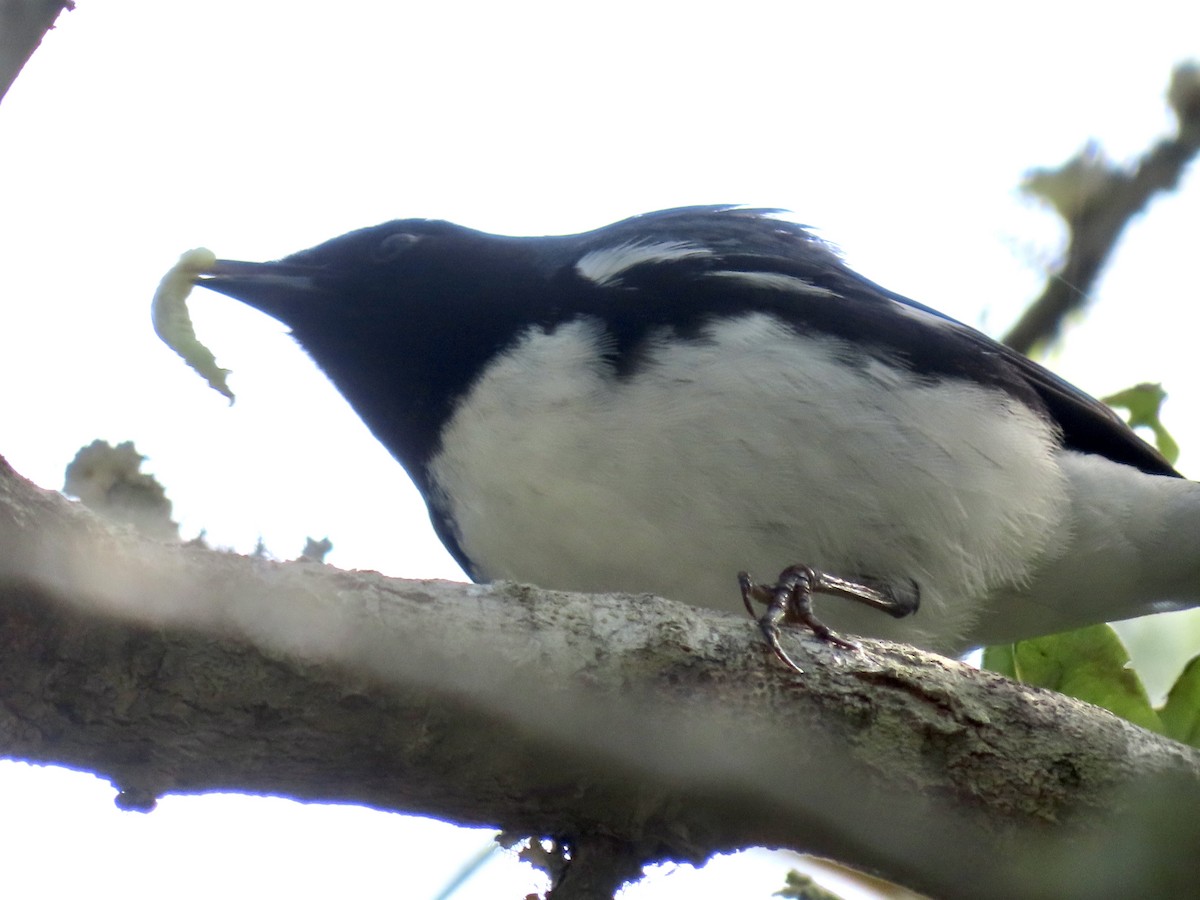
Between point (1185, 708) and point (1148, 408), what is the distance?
4.84ft

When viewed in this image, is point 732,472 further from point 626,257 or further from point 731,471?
point 626,257

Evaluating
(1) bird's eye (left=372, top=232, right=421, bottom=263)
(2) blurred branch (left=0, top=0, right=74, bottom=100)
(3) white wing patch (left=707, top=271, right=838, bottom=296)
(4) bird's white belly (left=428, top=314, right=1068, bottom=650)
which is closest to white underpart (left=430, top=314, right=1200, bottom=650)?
(4) bird's white belly (left=428, top=314, right=1068, bottom=650)

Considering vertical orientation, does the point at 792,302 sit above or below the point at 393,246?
below

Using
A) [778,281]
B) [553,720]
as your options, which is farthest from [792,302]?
[553,720]

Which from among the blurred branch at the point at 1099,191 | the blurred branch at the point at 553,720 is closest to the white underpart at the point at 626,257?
the blurred branch at the point at 1099,191

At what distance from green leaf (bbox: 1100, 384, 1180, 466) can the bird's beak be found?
9.44 ft

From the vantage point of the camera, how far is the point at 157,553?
7.25 feet

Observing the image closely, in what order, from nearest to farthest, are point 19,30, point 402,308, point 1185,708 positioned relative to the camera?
1. point 19,30
2. point 1185,708
3. point 402,308

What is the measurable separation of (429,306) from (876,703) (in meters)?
2.46

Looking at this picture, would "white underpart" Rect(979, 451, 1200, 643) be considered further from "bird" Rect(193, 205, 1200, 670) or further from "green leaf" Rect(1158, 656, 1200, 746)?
"green leaf" Rect(1158, 656, 1200, 746)

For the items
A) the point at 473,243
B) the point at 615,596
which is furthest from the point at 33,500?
the point at 473,243

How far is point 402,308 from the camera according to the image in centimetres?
463

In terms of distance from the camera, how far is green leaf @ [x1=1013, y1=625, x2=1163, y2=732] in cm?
370

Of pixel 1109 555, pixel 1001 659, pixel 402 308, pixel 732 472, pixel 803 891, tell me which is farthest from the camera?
pixel 402 308
